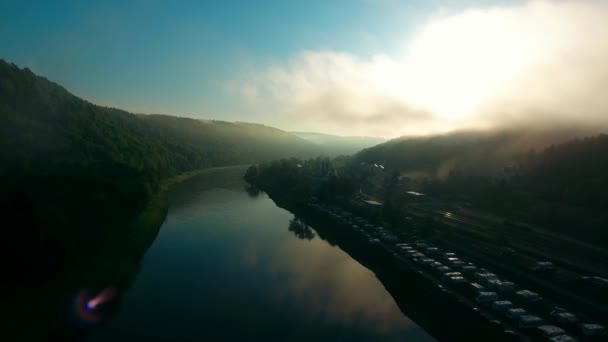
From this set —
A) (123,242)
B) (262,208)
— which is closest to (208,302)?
(123,242)

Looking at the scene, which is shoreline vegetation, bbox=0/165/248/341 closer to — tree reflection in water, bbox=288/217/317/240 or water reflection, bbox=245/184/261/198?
tree reflection in water, bbox=288/217/317/240

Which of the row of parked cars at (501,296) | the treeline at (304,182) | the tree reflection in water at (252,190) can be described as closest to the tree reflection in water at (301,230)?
the treeline at (304,182)

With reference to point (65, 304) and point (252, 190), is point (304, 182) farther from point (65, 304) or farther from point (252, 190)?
point (65, 304)

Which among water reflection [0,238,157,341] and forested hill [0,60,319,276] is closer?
water reflection [0,238,157,341]

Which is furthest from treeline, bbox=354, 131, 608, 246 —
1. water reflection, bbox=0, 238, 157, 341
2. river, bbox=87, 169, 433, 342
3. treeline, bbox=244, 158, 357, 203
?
water reflection, bbox=0, 238, 157, 341

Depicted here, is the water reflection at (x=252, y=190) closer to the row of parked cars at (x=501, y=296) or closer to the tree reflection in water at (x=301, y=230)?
the tree reflection in water at (x=301, y=230)

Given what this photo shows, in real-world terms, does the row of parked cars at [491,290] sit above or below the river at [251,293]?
above

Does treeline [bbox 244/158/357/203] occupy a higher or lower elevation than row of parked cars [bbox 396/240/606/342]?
higher
